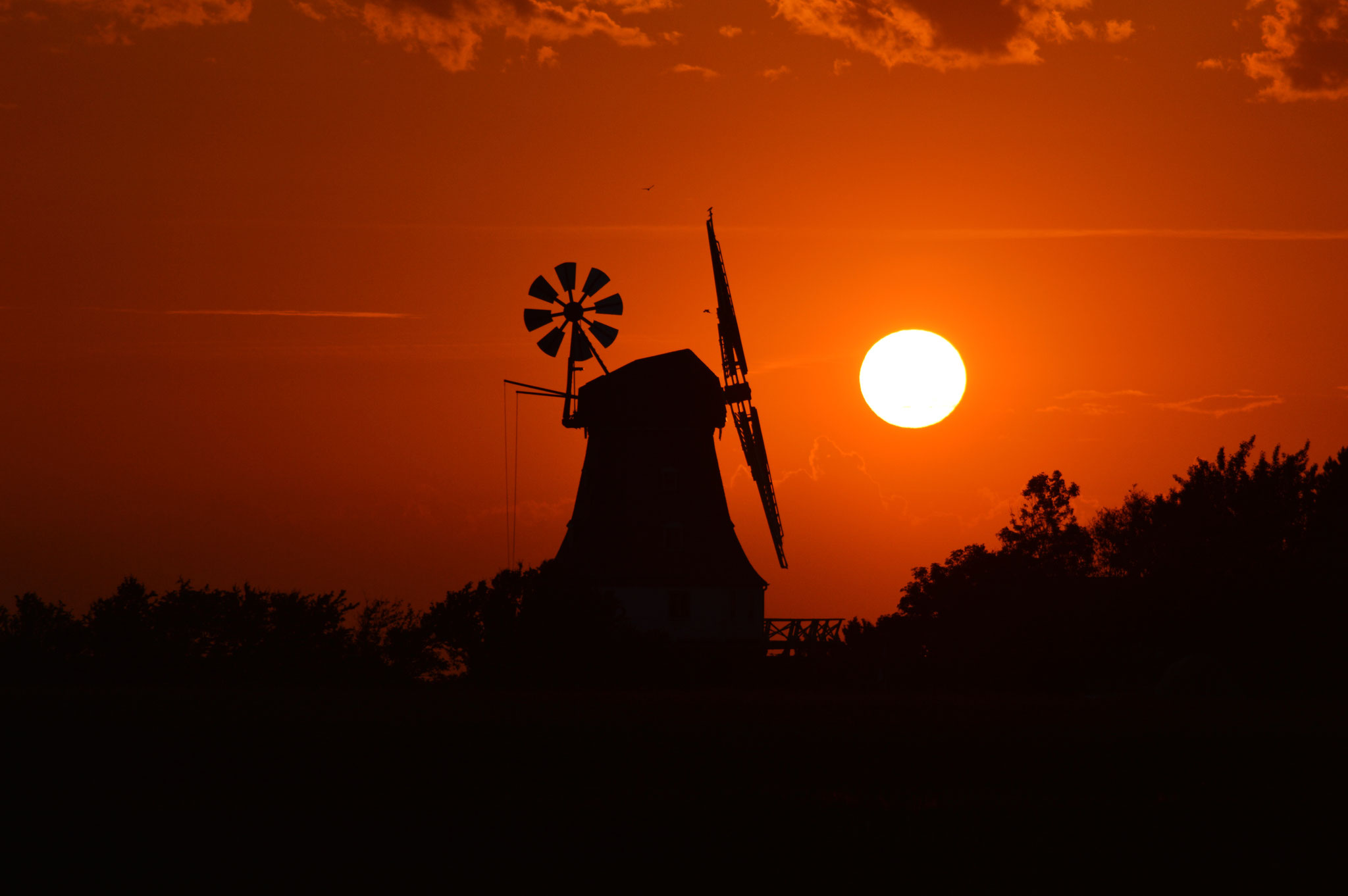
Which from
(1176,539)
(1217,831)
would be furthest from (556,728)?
(1176,539)

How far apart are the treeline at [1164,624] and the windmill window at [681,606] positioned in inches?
212

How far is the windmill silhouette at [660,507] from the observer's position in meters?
46.5

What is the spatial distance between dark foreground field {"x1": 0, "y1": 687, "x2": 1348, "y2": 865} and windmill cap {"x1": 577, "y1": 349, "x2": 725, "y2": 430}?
1926cm

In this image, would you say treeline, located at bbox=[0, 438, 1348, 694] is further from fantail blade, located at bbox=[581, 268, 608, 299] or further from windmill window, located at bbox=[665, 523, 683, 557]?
fantail blade, located at bbox=[581, 268, 608, 299]

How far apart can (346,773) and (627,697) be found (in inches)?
431

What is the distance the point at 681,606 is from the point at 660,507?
11.5 feet

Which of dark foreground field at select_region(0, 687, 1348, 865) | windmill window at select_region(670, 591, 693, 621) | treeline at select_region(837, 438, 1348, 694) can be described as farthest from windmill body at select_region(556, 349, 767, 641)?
dark foreground field at select_region(0, 687, 1348, 865)

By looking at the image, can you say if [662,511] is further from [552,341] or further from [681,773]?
Result: [681,773]

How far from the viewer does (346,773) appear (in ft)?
62.5

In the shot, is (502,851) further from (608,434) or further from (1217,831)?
(608,434)

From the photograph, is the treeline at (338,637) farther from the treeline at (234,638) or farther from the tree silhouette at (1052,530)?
the tree silhouette at (1052,530)

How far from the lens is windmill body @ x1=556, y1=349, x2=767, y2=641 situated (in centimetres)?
4653

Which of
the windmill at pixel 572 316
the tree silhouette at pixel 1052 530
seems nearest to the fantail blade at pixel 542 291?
the windmill at pixel 572 316

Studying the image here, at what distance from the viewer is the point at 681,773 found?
2011 centimetres
